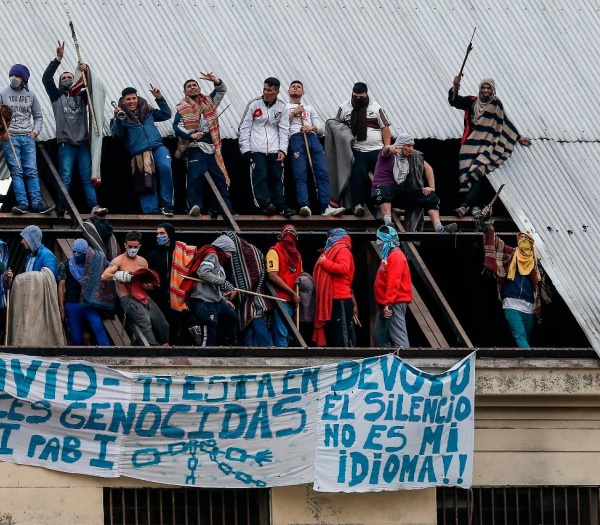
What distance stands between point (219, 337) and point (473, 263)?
14.6 ft

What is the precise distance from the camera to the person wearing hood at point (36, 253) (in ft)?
80.1

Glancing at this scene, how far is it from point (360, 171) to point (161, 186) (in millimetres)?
2950

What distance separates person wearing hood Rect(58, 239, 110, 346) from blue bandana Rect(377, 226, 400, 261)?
13.1 feet

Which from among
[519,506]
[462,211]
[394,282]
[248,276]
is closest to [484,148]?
[462,211]

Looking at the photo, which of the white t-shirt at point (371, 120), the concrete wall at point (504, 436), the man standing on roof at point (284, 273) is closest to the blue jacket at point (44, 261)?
the concrete wall at point (504, 436)

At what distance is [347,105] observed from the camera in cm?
2758

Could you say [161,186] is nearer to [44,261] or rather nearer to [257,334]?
[44,261]

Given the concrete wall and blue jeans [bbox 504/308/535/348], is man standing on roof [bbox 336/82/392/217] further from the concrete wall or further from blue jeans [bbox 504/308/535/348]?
the concrete wall

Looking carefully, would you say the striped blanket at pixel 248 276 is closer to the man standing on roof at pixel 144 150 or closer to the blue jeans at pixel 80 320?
the man standing on roof at pixel 144 150

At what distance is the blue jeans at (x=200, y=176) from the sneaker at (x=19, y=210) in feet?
7.80

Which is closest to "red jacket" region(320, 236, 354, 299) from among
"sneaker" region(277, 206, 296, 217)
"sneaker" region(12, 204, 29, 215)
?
"sneaker" region(277, 206, 296, 217)

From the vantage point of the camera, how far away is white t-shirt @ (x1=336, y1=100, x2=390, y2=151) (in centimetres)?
2730

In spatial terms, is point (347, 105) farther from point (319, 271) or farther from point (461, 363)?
point (461, 363)

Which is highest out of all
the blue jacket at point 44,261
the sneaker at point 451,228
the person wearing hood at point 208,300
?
the sneaker at point 451,228
